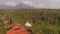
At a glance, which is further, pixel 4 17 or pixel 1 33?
pixel 4 17

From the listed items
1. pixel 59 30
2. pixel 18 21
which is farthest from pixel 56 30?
pixel 18 21

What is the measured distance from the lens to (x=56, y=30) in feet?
23.8

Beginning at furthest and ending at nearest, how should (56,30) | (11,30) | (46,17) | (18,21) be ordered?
1. (46,17)
2. (18,21)
3. (56,30)
4. (11,30)

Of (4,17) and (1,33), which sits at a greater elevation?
(4,17)

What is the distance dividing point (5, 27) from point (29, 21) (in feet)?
4.02

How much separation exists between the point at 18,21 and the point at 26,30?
3.88ft

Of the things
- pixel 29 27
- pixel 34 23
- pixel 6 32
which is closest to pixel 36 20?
pixel 34 23

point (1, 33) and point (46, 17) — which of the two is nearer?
point (1, 33)

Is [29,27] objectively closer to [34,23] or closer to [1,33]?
[34,23]

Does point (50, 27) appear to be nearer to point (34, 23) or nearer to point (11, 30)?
point (34, 23)

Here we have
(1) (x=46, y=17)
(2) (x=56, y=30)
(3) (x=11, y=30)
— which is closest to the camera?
(3) (x=11, y=30)

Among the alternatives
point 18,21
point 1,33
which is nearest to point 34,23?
point 18,21

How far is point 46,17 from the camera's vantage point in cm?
844

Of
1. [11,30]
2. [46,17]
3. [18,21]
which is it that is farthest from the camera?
[46,17]
